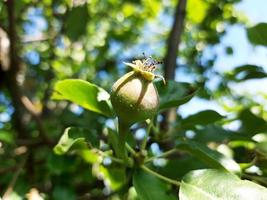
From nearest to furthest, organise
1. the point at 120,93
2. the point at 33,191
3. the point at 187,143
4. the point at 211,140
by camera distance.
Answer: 1. the point at 120,93
2. the point at 187,143
3. the point at 211,140
4. the point at 33,191

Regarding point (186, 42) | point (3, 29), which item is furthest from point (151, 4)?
point (3, 29)

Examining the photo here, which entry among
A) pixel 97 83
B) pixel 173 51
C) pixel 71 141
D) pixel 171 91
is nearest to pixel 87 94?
pixel 71 141

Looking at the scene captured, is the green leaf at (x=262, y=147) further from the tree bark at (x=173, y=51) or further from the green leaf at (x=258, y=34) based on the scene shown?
the tree bark at (x=173, y=51)

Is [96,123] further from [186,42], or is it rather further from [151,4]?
[151,4]

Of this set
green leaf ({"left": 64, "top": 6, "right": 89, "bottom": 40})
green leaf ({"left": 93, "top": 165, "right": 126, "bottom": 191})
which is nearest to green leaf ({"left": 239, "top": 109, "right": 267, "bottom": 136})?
green leaf ({"left": 93, "top": 165, "right": 126, "bottom": 191})

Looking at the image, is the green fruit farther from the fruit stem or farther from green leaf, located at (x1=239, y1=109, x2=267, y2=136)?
green leaf, located at (x1=239, y1=109, x2=267, y2=136)

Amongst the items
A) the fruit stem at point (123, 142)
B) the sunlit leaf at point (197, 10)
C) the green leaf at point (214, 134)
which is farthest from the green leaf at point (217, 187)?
the sunlit leaf at point (197, 10)
